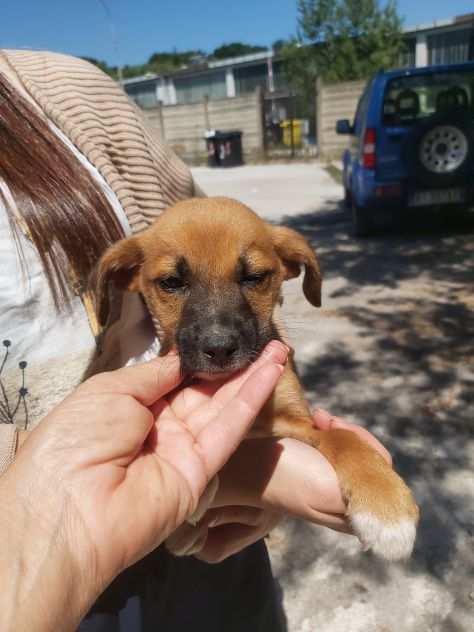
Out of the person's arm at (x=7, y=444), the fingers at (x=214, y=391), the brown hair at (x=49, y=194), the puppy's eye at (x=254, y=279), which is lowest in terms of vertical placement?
the fingers at (x=214, y=391)

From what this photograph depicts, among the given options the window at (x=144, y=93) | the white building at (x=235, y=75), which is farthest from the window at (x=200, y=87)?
the window at (x=144, y=93)

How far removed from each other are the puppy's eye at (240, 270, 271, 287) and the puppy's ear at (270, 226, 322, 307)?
24 cm

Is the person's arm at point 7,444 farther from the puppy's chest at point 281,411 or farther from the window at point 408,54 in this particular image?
the window at point 408,54

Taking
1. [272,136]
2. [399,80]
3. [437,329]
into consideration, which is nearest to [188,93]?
[272,136]

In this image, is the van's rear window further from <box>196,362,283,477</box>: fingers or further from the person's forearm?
the person's forearm

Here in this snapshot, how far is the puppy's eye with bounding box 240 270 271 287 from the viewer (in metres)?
2.11

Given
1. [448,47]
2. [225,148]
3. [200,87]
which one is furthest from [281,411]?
[200,87]

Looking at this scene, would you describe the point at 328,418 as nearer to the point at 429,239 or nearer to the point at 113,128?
the point at 113,128

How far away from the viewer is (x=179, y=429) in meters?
1.58

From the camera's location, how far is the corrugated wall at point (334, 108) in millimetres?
20203

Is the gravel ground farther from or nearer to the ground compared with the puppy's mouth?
nearer to the ground

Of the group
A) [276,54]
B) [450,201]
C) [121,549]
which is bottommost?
[450,201]

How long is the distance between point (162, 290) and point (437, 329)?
12.4 feet

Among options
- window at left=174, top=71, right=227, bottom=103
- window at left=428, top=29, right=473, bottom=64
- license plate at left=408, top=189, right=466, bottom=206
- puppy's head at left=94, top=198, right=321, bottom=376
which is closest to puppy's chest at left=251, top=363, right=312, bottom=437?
puppy's head at left=94, top=198, right=321, bottom=376
